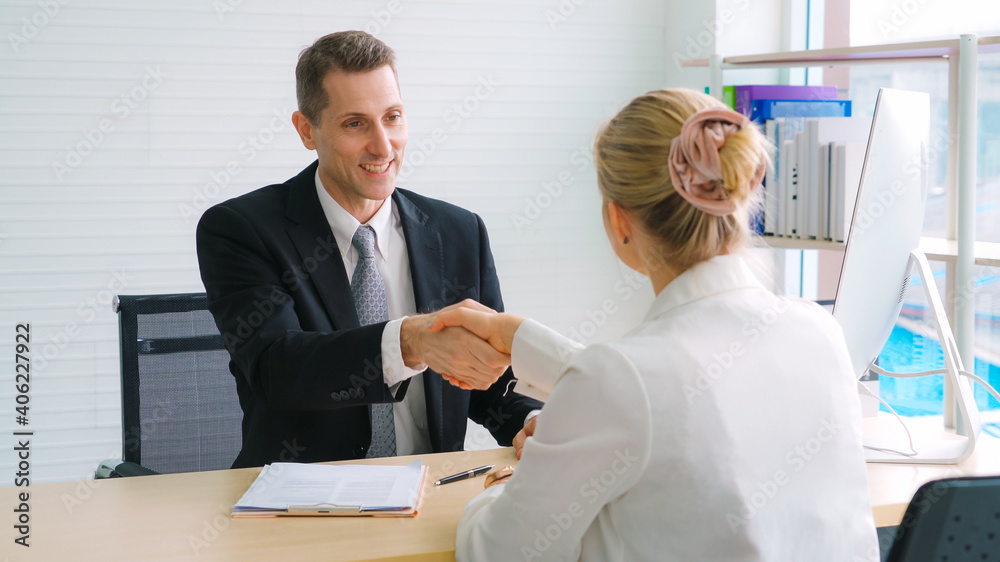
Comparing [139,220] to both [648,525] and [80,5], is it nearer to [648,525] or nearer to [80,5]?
[80,5]

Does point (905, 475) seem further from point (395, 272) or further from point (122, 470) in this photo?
point (122, 470)

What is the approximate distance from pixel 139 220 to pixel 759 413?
288 cm

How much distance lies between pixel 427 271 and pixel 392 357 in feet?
1.30

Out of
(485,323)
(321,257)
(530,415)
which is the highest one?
(321,257)

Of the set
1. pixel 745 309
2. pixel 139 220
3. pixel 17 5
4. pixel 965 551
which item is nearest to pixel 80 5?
pixel 17 5

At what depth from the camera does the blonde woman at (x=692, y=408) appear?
0.99m

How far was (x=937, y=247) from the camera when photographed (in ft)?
6.80

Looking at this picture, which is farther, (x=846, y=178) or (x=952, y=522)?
(x=846, y=178)

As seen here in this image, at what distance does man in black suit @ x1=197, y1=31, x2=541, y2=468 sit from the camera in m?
1.71

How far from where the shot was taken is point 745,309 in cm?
107
